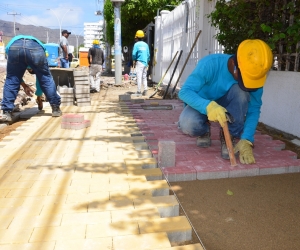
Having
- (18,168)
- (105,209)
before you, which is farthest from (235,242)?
(18,168)

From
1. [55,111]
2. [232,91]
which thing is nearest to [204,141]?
[232,91]

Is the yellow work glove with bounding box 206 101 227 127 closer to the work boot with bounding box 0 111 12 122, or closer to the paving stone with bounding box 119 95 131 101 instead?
the work boot with bounding box 0 111 12 122

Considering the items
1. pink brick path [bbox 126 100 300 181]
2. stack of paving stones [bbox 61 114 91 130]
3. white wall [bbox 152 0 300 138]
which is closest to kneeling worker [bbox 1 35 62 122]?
stack of paving stones [bbox 61 114 91 130]

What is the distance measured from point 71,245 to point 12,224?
1.51 ft

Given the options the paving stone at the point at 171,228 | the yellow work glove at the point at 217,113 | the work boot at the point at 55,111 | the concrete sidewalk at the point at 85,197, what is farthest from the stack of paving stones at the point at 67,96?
the paving stone at the point at 171,228

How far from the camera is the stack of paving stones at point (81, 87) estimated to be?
20.5 feet

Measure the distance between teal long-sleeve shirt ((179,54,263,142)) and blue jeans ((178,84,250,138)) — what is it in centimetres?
7

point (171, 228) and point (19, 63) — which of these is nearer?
point (171, 228)

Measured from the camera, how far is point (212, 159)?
3.11m

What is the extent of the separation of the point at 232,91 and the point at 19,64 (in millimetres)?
3376

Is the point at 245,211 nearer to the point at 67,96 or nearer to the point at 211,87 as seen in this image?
the point at 211,87

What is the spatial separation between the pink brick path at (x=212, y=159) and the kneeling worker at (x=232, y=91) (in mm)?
157

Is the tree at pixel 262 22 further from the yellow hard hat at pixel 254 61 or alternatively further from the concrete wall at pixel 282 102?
the yellow hard hat at pixel 254 61

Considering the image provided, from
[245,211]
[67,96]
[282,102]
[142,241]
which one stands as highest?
[282,102]
